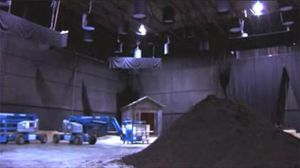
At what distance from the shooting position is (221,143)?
205 inches

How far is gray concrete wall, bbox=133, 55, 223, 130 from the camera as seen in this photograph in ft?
57.9

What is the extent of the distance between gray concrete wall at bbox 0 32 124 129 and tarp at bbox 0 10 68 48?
5.96 ft

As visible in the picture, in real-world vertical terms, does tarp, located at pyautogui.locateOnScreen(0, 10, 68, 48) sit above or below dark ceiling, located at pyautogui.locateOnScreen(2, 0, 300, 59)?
below

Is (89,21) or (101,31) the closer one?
(89,21)

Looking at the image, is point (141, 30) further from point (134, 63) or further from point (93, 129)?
point (93, 129)

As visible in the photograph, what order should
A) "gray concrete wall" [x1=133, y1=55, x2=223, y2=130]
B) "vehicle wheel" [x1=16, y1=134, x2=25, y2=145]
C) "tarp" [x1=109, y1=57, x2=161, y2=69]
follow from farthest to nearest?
"gray concrete wall" [x1=133, y1=55, x2=223, y2=130], "tarp" [x1=109, y1=57, x2=161, y2=69], "vehicle wheel" [x1=16, y1=134, x2=25, y2=145]

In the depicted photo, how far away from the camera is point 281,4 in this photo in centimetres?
1134

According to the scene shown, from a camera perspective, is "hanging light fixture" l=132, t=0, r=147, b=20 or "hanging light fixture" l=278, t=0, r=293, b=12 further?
"hanging light fixture" l=278, t=0, r=293, b=12

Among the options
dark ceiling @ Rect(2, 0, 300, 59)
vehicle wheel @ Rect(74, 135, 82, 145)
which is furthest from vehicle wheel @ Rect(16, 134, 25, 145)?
dark ceiling @ Rect(2, 0, 300, 59)

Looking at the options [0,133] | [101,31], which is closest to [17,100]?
[0,133]

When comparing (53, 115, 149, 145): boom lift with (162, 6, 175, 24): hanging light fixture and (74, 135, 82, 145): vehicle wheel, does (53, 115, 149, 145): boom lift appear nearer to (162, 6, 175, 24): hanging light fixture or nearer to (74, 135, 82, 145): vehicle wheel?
(74, 135, 82, 145): vehicle wheel

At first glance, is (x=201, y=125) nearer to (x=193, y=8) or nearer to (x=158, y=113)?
(x=193, y=8)

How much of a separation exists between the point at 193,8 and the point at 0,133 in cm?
912

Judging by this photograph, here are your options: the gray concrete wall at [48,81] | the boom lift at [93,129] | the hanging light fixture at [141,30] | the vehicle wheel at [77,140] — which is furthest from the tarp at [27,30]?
the hanging light fixture at [141,30]
